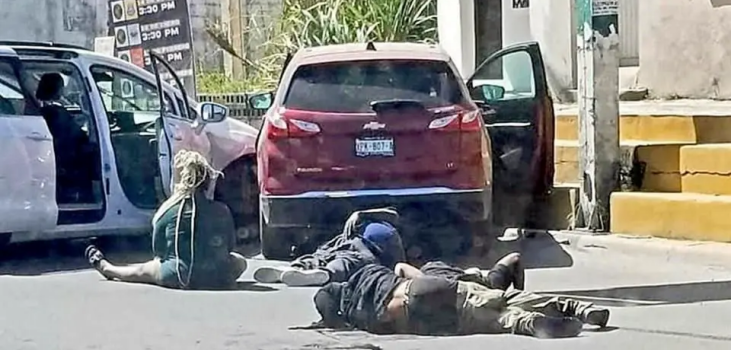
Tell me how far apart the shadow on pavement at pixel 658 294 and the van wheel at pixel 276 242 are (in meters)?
2.35

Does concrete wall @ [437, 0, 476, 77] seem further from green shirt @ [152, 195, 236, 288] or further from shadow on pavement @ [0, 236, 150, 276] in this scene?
green shirt @ [152, 195, 236, 288]

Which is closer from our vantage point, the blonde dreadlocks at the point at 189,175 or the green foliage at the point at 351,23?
the blonde dreadlocks at the point at 189,175

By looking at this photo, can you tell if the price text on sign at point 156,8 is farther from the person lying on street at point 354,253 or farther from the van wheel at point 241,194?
the person lying on street at point 354,253

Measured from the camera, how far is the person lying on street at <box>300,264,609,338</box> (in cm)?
833

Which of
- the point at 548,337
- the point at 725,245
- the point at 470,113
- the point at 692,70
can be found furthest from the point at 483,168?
the point at 692,70

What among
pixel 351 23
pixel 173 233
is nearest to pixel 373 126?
pixel 173 233

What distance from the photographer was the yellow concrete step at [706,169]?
489 inches

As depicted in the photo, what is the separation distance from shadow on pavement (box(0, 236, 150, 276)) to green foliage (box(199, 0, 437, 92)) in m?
8.03

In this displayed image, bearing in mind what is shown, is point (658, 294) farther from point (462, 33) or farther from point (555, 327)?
point (462, 33)

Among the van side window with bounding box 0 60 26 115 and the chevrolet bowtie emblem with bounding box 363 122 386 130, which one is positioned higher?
the van side window with bounding box 0 60 26 115

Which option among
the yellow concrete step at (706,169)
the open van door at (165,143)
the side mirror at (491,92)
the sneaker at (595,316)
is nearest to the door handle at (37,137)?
the open van door at (165,143)

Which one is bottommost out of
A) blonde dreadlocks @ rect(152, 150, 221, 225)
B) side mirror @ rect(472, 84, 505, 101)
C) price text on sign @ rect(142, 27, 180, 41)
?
blonde dreadlocks @ rect(152, 150, 221, 225)

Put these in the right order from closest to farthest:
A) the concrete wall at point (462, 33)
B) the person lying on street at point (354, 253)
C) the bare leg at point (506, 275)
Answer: the bare leg at point (506, 275)
the person lying on street at point (354, 253)
the concrete wall at point (462, 33)

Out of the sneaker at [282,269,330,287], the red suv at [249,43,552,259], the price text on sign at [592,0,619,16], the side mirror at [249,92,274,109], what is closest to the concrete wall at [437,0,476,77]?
the price text on sign at [592,0,619,16]
